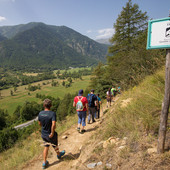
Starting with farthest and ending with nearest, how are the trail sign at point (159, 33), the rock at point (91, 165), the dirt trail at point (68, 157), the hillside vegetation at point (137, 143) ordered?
the dirt trail at point (68, 157) → the rock at point (91, 165) → the hillside vegetation at point (137, 143) → the trail sign at point (159, 33)

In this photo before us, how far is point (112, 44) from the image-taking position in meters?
15.8

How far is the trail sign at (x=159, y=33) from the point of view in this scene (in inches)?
68.0

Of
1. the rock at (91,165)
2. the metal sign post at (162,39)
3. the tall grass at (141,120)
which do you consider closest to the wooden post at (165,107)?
the metal sign post at (162,39)

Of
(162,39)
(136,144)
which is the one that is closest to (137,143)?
(136,144)

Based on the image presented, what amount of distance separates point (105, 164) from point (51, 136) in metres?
1.51

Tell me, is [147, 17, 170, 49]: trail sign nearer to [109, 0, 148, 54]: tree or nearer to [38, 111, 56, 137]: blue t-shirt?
[38, 111, 56, 137]: blue t-shirt

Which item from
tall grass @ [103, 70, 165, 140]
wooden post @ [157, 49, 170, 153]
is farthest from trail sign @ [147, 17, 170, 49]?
tall grass @ [103, 70, 165, 140]

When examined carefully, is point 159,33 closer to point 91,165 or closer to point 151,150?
point 151,150

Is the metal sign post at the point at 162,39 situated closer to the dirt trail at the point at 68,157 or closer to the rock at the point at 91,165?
the rock at the point at 91,165

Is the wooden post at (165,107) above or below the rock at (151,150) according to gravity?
above

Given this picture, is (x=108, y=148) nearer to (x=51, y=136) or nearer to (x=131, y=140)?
(x=131, y=140)

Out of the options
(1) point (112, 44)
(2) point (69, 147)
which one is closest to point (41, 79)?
(1) point (112, 44)

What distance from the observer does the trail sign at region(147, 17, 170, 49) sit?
5.67 feet

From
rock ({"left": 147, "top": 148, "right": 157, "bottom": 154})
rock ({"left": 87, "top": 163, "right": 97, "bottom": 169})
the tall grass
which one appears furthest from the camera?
the tall grass
